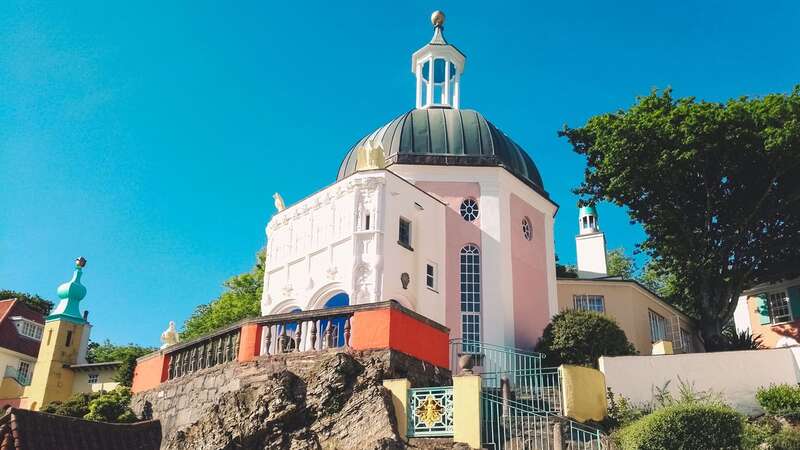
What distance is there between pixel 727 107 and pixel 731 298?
253 inches

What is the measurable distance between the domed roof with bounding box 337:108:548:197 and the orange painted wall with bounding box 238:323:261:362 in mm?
10601

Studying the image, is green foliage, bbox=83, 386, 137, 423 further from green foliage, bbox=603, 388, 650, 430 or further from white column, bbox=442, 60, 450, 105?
white column, bbox=442, 60, 450, 105

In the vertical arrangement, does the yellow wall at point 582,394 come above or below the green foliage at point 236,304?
below

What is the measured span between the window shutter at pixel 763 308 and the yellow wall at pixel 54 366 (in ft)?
106

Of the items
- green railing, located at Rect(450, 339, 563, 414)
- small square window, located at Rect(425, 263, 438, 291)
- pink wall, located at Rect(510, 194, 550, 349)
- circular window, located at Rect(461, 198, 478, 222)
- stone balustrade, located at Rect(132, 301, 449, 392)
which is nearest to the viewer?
stone balustrade, located at Rect(132, 301, 449, 392)

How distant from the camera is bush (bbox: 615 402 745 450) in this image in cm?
1244

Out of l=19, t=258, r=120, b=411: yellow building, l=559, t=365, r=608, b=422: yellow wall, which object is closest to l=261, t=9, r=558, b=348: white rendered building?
l=559, t=365, r=608, b=422: yellow wall

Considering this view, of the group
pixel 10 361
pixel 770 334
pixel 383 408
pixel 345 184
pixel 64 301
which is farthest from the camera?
pixel 10 361

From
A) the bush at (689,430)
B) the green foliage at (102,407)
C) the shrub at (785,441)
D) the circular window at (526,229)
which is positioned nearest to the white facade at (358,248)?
the circular window at (526,229)

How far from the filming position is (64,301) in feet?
128

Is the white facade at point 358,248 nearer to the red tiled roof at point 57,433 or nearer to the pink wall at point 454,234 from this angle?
the pink wall at point 454,234

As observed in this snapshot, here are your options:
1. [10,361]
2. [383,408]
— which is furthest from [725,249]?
[10,361]

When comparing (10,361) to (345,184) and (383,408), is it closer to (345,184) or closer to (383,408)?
(345,184)

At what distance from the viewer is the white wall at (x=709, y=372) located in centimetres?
1758
